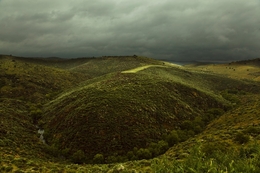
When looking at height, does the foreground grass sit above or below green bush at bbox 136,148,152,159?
above

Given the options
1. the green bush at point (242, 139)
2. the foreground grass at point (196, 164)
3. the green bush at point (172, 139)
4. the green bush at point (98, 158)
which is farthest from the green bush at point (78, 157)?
the green bush at point (242, 139)

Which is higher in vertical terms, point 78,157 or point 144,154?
point 144,154

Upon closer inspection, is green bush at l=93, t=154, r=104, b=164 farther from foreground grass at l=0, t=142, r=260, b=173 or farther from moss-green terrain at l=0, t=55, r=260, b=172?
foreground grass at l=0, t=142, r=260, b=173

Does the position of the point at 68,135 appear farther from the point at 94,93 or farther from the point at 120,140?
the point at 94,93

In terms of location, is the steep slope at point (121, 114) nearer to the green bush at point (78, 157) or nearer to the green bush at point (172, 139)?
the green bush at point (78, 157)

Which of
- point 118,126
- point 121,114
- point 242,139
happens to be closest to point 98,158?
point 118,126

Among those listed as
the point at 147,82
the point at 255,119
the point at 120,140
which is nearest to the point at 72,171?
the point at 120,140

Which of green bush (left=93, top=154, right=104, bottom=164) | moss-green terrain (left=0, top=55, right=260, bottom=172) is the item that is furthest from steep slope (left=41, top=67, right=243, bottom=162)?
green bush (left=93, top=154, right=104, bottom=164)

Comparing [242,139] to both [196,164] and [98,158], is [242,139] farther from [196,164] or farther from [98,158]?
[98,158]

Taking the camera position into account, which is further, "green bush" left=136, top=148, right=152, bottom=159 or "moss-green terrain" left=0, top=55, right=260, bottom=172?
"green bush" left=136, top=148, right=152, bottom=159

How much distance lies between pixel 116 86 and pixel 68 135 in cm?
3294

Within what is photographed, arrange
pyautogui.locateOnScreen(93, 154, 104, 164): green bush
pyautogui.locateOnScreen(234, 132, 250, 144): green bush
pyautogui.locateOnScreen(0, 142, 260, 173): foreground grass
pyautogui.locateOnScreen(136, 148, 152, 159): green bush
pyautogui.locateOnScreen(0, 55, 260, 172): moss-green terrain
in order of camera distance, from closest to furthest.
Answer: pyautogui.locateOnScreen(0, 142, 260, 173): foreground grass
pyautogui.locateOnScreen(234, 132, 250, 144): green bush
pyautogui.locateOnScreen(0, 55, 260, 172): moss-green terrain
pyautogui.locateOnScreen(93, 154, 104, 164): green bush
pyautogui.locateOnScreen(136, 148, 152, 159): green bush

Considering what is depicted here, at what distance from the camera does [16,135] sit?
57.5m

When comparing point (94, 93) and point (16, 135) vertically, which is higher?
point (94, 93)
